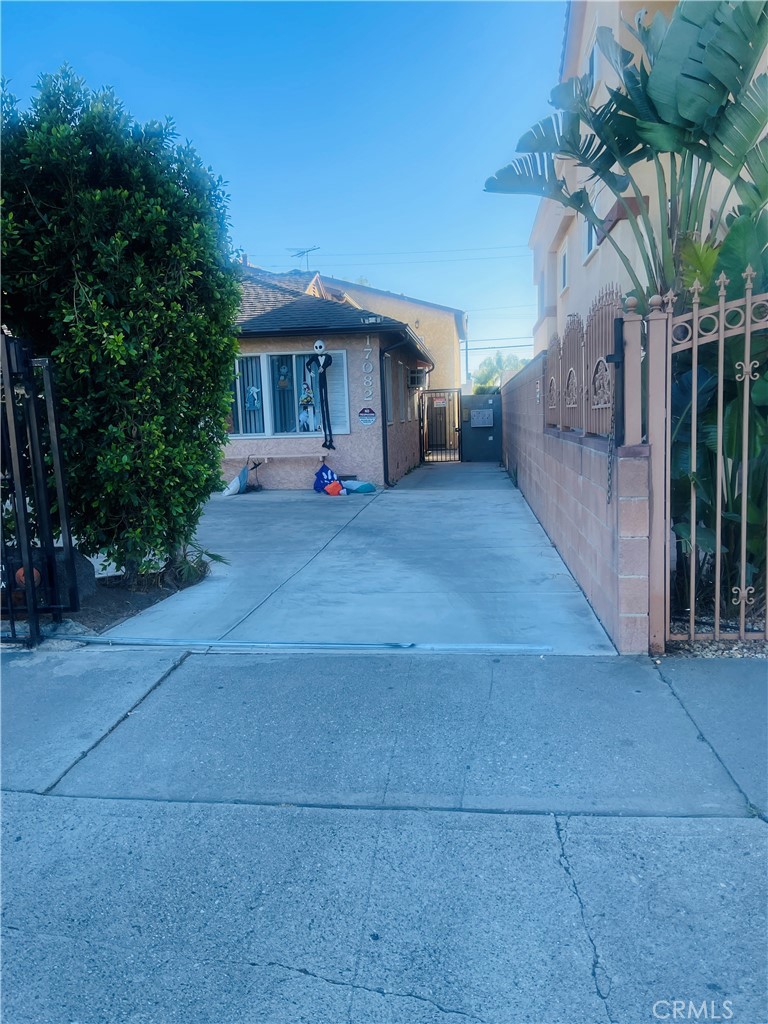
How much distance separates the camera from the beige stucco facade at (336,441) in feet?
51.1

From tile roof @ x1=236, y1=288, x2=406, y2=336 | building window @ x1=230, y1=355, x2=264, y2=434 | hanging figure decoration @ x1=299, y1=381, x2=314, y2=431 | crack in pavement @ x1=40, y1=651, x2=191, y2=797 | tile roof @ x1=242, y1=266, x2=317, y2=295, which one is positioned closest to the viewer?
crack in pavement @ x1=40, y1=651, x2=191, y2=797

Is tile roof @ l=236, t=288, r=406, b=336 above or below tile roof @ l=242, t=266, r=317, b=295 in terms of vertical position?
below

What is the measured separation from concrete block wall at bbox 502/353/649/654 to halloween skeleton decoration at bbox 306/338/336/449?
22.3 ft

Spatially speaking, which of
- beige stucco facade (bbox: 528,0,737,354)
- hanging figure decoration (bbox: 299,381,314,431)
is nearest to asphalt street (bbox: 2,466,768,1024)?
beige stucco facade (bbox: 528,0,737,354)

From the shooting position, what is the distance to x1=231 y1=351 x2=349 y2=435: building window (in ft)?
51.9

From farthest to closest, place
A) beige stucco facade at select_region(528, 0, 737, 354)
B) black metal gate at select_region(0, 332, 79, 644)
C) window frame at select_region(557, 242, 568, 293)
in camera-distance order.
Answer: window frame at select_region(557, 242, 568, 293)
beige stucco facade at select_region(528, 0, 737, 354)
black metal gate at select_region(0, 332, 79, 644)

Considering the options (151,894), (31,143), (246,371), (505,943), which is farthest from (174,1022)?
(246,371)

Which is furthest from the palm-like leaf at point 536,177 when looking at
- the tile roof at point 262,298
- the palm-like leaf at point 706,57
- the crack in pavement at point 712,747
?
the tile roof at point 262,298

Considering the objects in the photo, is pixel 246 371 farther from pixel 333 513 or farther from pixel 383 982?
pixel 383 982

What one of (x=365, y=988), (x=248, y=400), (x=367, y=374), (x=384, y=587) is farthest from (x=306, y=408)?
(x=365, y=988)

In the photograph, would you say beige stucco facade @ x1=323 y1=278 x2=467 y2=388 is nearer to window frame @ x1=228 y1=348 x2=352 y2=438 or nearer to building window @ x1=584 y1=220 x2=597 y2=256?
window frame @ x1=228 y1=348 x2=352 y2=438

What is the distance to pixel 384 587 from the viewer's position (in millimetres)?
7109

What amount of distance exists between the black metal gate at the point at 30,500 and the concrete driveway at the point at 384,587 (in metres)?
0.59

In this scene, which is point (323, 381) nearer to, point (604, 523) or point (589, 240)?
point (589, 240)
